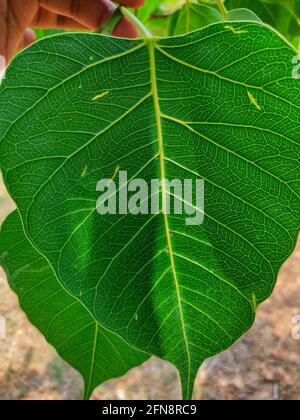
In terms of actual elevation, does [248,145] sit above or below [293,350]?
below

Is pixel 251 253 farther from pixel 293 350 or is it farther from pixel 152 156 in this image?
pixel 293 350

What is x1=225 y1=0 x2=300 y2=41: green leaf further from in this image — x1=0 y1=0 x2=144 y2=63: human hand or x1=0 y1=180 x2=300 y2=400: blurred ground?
x1=0 y1=180 x2=300 y2=400: blurred ground

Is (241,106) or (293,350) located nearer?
(241,106)

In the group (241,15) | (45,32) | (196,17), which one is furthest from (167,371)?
(241,15)

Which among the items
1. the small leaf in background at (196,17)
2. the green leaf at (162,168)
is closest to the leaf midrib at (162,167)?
the green leaf at (162,168)

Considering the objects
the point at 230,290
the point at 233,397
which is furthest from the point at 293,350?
the point at 230,290

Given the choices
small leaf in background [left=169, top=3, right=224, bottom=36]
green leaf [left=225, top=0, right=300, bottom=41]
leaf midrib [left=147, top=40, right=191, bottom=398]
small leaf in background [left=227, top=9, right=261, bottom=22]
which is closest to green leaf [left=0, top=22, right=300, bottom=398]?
leaf midrib [left=147, top=40, right=191, bottom=398]

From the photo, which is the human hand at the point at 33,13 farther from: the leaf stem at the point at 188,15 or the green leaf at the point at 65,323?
the green leaf at the point at 65,323
